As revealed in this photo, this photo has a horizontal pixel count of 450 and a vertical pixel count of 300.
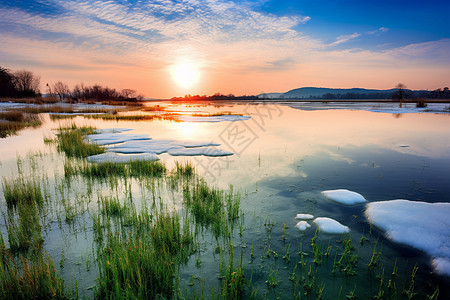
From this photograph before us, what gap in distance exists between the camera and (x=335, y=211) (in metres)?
6.61

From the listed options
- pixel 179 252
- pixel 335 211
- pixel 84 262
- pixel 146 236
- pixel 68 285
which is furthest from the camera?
pixel 335 211


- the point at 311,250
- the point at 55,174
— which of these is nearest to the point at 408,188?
the point at 311,250

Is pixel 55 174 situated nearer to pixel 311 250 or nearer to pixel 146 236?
pixel 146 236

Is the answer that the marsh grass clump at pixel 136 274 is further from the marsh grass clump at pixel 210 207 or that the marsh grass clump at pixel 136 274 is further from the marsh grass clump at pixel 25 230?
the marsh grass clump at pixel 25 230

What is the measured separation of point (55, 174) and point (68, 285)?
22.1 ft

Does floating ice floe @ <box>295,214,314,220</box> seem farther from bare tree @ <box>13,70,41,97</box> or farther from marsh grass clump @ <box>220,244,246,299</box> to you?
bare tree @ <box>13,70,41,97</box>

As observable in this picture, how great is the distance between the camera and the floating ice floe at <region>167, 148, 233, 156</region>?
43.5 ft

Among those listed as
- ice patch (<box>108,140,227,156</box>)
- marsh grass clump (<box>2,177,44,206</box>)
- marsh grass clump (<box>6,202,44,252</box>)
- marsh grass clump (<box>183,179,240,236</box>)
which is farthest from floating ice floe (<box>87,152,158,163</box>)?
marsh grass clump (<box>6,202,44,252</box>)

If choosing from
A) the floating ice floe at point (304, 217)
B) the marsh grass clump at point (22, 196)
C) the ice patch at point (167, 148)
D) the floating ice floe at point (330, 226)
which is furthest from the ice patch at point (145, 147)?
the floating ice floe at point (330, 226)

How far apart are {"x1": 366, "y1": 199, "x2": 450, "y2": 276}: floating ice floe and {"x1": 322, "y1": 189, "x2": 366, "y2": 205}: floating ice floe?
39cm

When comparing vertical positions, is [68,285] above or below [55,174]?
below

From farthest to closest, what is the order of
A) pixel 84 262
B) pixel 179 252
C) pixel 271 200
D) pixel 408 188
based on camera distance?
pixel 408 188, pixel 271 200, pixel 179 252, pixel 84 262

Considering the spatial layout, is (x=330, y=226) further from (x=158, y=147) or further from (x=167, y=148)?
(x=158, y=147)

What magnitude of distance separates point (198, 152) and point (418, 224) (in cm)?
1018
